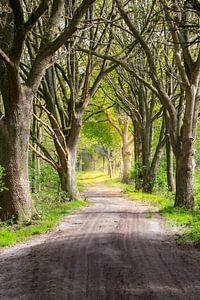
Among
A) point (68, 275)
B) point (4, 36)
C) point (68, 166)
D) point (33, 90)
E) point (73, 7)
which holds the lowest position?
point (68, 275)

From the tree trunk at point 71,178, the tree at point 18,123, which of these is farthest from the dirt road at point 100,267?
Result: the tree trunk at point 71,178

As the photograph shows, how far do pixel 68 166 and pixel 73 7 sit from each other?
754cm

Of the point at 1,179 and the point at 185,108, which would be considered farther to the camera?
the point at 185,108

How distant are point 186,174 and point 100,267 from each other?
9528 millimetres

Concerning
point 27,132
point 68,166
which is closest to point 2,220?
point 27,132

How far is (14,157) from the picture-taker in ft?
44.0

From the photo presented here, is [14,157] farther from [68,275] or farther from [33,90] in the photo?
[68,275]

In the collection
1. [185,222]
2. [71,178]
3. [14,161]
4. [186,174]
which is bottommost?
[185,222]

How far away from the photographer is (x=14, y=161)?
44.0 ft

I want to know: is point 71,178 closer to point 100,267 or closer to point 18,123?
point 18,123

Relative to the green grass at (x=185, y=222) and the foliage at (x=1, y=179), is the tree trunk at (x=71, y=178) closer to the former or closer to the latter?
the green grass at (x=185, y=222)

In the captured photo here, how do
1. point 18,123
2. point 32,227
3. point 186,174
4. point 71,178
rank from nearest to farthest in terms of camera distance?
point 32,227
point 18,123
point 186,174
point 71,178

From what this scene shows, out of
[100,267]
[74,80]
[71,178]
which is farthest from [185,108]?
[100,267]

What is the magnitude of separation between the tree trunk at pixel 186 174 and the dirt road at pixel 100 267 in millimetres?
4585
